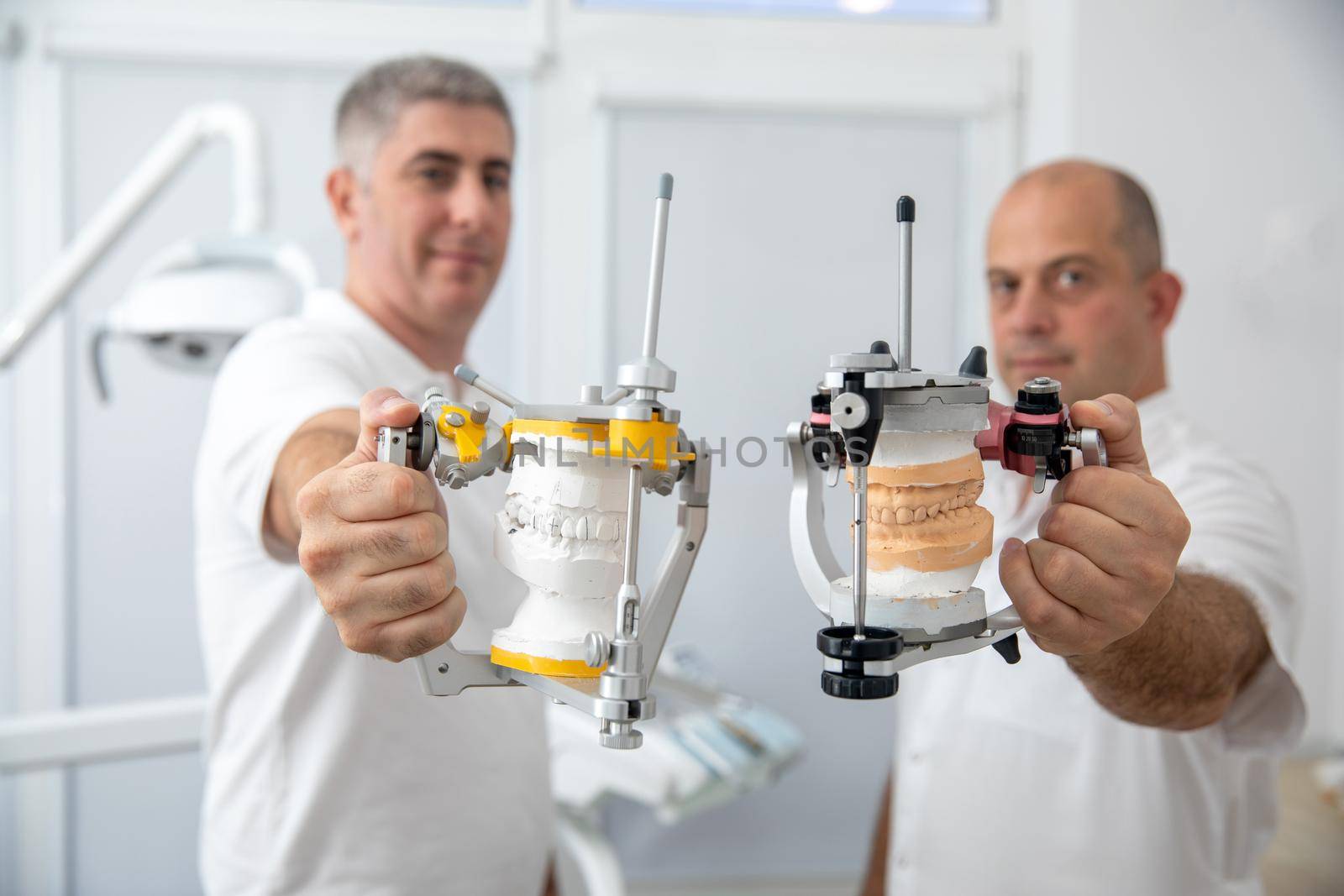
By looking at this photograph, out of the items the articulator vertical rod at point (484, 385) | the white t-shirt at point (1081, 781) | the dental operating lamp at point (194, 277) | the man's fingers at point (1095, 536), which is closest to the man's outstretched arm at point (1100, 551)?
the man's fingers at point (1095, 536)

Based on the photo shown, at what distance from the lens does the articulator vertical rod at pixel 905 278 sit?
671mm

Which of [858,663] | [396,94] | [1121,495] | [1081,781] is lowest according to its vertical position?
[1081,781]

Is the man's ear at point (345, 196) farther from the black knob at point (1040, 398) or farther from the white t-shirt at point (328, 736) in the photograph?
the black knob at point (1040, 398)

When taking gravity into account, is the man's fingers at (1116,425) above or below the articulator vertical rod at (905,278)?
below

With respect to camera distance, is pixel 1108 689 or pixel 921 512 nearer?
pixel 921 512

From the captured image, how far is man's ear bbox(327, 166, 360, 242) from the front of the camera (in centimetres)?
158

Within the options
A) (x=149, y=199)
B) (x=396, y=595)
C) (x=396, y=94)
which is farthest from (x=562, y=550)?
(x=149, y=199)

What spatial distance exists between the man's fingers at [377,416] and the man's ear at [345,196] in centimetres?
92

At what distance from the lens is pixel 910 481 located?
702 mm

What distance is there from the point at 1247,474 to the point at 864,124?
168cm

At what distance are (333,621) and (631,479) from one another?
60 cm

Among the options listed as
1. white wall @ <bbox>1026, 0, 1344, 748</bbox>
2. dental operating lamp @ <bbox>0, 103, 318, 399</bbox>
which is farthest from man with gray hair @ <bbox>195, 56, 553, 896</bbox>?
white wall @ <bbox>1026, 0, 1344, 748</bbox>

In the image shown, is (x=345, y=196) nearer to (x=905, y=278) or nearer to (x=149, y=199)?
(x=149, y=199)

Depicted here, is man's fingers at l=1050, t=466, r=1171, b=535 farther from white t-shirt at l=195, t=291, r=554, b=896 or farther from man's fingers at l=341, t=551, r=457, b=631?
white t-shirt at l=195, t=291, r=554, b=896
